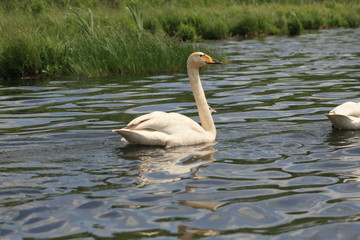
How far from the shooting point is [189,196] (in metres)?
6.41

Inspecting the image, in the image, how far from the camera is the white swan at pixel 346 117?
9609 millimetres

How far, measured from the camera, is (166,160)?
809 centimetres

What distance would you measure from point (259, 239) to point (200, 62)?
15.9ft

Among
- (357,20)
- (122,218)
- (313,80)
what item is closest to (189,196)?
(122,218)

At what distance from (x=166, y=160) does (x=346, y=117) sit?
2846 millimetres

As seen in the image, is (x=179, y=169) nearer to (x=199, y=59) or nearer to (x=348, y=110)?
(x=199, y=59)

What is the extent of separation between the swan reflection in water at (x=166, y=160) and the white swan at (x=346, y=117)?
177cm

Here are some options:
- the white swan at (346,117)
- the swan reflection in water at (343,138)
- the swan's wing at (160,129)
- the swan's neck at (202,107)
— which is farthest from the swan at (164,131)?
the white swan at (346,117)

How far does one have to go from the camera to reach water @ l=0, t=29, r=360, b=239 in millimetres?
5602

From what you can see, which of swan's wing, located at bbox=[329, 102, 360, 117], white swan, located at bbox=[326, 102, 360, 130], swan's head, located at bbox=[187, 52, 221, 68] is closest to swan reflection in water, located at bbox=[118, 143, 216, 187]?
swan's head, located at bbox=[187, 52, 221, 68]

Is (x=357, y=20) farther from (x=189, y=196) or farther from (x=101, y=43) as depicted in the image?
(x=189, y=196)

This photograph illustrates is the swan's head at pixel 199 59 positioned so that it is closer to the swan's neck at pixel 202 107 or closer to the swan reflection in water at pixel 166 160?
the swan's neck at pixel 202 107

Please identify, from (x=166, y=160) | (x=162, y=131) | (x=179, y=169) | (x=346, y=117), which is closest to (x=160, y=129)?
(x=162, y=131)

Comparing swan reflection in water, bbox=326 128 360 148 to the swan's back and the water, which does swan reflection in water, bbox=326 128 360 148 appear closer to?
the water
